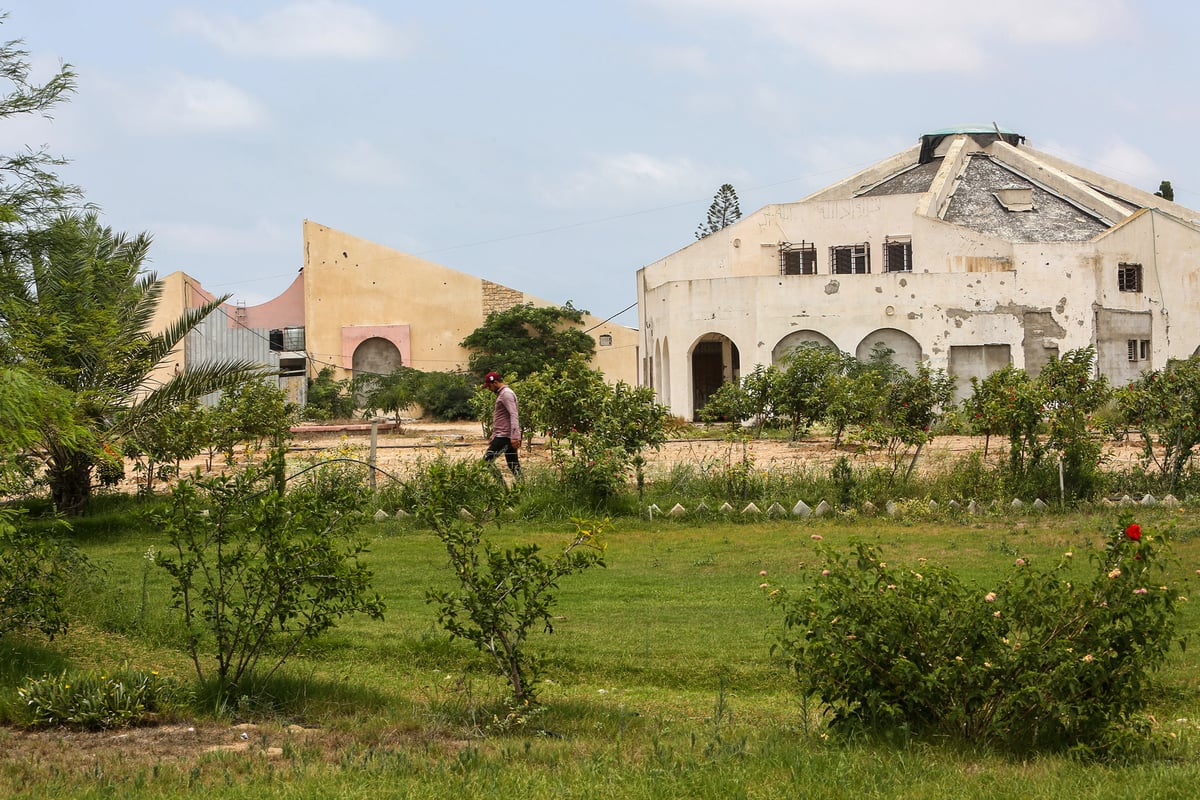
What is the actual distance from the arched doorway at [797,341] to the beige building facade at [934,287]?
33 mm

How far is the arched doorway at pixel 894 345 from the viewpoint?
1175 inches

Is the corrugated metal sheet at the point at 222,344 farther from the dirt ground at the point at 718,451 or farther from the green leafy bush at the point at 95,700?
the green leafy bush at the point at 95,700

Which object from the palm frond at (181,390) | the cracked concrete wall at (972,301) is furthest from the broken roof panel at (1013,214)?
the palm frond at (181,390)

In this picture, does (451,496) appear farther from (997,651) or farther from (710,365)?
(710,365)

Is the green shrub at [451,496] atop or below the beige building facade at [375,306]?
below

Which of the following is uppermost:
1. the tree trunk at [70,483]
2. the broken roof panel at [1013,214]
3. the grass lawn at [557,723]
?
the broken roof panel at [1013,214]

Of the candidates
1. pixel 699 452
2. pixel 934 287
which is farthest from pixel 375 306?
pixel 699 452

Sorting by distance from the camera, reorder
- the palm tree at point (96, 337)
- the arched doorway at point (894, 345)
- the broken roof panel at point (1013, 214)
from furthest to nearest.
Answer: the broken roof panel at point (1013, 214) < the arched doorway at point (894, 345) < the palm tree at point (96, 337)

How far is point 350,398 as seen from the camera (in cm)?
3472

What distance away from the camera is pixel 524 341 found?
1467 inches

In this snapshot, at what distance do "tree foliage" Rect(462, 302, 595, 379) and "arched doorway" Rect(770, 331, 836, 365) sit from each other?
27.2 feet

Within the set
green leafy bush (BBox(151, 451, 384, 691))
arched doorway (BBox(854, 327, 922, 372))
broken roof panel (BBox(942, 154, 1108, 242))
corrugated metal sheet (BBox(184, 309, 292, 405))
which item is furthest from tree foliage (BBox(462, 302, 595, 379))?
green leafy bush (BBox(151, 451, 384, 691))

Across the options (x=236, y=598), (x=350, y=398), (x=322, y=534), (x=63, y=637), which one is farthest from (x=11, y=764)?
(x=350, y=398)

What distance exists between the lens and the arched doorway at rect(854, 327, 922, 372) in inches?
1175
